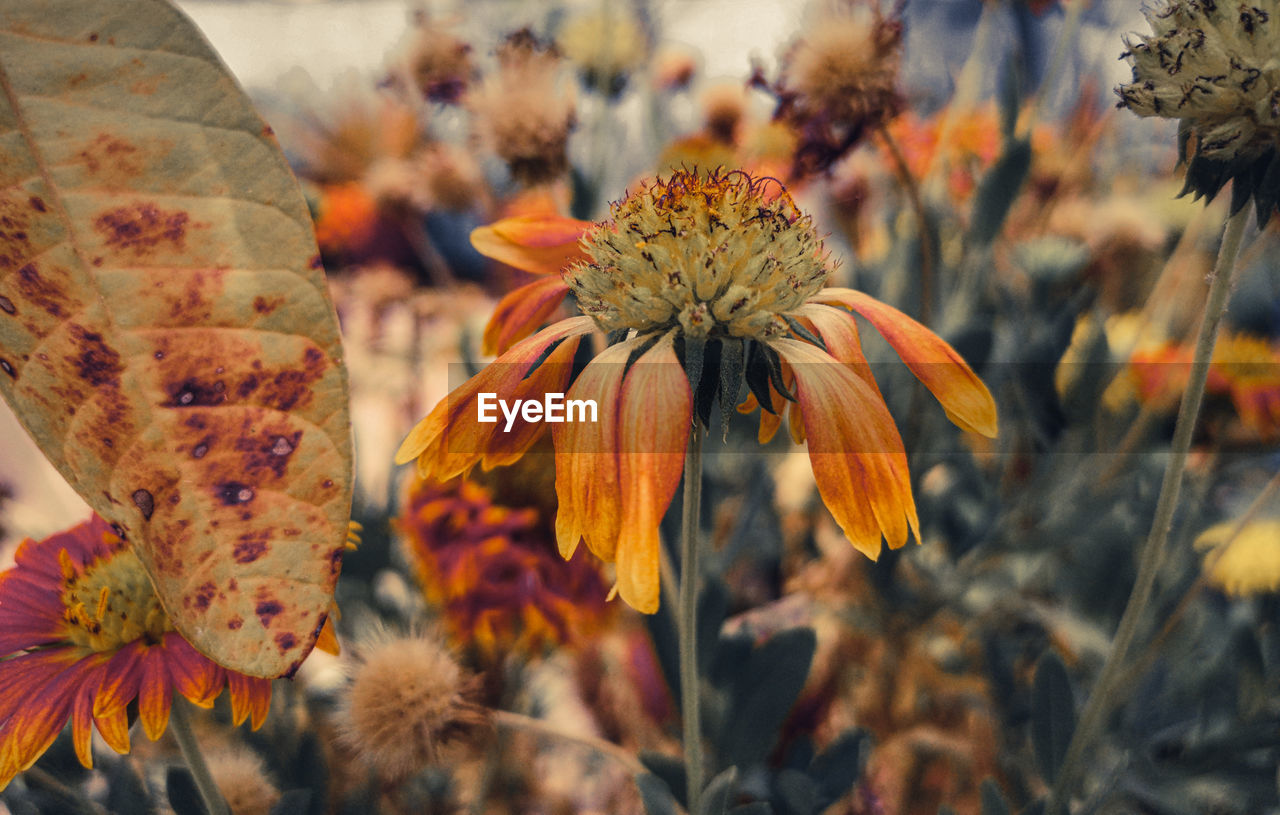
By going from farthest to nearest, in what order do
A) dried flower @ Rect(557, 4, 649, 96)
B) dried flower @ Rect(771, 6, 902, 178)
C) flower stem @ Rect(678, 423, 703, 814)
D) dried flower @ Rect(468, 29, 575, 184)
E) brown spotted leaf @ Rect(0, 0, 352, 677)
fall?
dried flower @ Rect(557, 4, 649, 96) → dried flower @ Rect(468, 29, 575, 184) → dried flower @ Rect(771, 6, 902, 178) → flower stem @ Rect(678, 423, 703, 814) → brown spotted leaf @ Rect(0, 0, 352, 677)

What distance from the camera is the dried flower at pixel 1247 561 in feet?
1.83

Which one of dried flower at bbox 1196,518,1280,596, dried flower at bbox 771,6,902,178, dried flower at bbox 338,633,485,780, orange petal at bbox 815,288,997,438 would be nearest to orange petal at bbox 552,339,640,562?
orange petal at bbox 815,288,997,438

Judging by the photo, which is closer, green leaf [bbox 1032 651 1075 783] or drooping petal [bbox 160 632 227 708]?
drooping petal [bbox 160 632 227 708]

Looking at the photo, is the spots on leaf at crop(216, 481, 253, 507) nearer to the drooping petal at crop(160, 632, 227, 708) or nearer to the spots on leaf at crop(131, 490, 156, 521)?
the spots on leaf at crop(131, 490, 156, 521)

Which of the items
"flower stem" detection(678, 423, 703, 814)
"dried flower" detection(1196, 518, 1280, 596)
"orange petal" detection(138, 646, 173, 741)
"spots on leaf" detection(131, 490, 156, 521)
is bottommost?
"dried flower" detection(1196, 518, 1280, 596)

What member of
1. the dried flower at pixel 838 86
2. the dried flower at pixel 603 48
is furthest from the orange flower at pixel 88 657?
the dried flower at pixel 603 48

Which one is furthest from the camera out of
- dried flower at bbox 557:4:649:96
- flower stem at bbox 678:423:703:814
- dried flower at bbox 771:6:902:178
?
dried flower at bbox 557:4:649:96

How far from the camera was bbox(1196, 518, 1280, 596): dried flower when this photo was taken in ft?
1.83

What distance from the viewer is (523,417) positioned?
27cm

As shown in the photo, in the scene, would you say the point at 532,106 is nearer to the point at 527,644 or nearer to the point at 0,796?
the point at 527,644

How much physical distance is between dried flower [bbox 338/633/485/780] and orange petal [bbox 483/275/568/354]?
177 millimetres

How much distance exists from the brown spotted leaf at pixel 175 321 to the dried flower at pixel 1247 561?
608 mm

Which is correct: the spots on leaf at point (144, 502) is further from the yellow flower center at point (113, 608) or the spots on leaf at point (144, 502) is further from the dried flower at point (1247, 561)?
the dried flower at point (1247, 561)

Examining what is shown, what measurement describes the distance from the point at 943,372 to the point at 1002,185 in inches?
11.7
